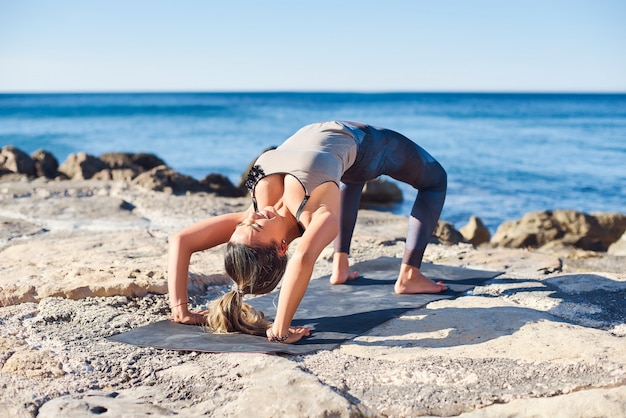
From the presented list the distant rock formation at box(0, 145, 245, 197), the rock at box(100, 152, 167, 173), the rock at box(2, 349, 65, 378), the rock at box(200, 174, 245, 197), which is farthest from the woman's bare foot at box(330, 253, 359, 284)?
the rock at box(100, 152, 167, 173)

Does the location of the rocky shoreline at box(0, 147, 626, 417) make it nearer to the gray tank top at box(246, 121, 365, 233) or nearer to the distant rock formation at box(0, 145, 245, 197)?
the gray tank top at box(246, 121, 365, 233)

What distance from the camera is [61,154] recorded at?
26.5 metres

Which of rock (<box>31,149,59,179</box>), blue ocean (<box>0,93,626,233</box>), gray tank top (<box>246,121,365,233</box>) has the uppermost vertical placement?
gray tank top (<box>246,121,365,233</box>)

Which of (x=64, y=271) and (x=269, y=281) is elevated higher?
(x=269, y=281)

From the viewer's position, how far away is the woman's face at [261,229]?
3.18 meters

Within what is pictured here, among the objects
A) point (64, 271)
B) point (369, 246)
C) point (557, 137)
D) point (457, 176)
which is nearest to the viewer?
point (64, 271)

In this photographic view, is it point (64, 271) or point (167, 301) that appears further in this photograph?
point (64, 271)

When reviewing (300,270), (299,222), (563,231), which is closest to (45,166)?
(563,231)

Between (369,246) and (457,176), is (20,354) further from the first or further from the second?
(457,176)

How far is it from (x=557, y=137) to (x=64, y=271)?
29107 mm

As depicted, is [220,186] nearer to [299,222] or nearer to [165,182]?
[165,182]

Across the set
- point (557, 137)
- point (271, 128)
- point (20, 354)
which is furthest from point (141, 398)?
point (271, 128)

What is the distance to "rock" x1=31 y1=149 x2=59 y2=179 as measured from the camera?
12.1m

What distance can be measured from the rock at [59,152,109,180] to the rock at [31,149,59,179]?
0.69 feet
